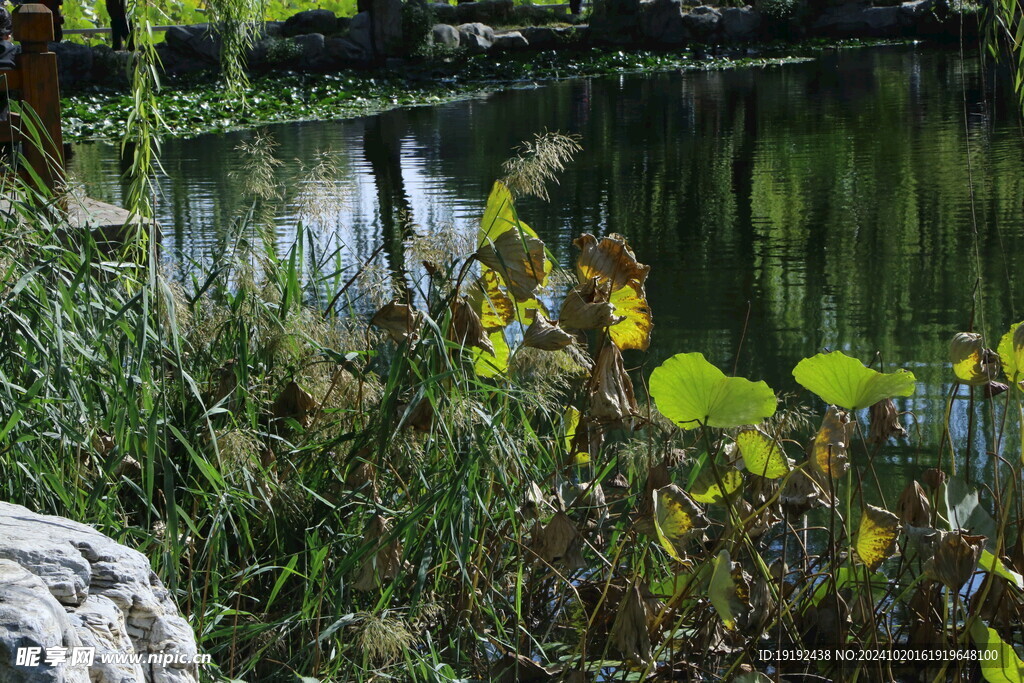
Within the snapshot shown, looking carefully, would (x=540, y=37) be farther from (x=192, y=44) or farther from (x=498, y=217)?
(x=498, y=217)

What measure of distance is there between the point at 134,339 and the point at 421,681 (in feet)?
3.00

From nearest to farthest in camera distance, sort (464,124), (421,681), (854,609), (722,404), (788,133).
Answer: (722,404), (421,681), (854,609), (788,133), (464,124)

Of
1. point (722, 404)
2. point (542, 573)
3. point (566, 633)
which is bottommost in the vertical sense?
point (566, 633)

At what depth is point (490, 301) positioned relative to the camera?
2.60m

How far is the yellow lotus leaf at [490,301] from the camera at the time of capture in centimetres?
261

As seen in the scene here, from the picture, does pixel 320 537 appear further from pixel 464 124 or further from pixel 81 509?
pixel 464 124

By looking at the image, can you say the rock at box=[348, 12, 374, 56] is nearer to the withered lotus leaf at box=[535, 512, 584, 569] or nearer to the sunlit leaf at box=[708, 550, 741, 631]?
the withered lotus leaf at box=[535, 512, 584, 569]

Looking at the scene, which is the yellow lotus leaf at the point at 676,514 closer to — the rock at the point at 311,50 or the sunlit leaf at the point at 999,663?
the sunlit leaf at the point at 999,663

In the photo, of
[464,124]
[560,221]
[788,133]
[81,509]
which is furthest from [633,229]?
[464,124]

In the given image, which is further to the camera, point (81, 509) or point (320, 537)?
point (320, 537)

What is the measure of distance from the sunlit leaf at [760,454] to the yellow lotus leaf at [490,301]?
65 cm

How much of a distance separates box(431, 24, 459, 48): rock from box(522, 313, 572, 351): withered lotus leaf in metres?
21.4

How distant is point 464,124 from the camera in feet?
46.4

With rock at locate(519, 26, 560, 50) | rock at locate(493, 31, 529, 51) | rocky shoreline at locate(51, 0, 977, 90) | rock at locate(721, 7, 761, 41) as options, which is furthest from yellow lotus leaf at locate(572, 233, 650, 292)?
rock at locate(721, 7, 761, 41)
